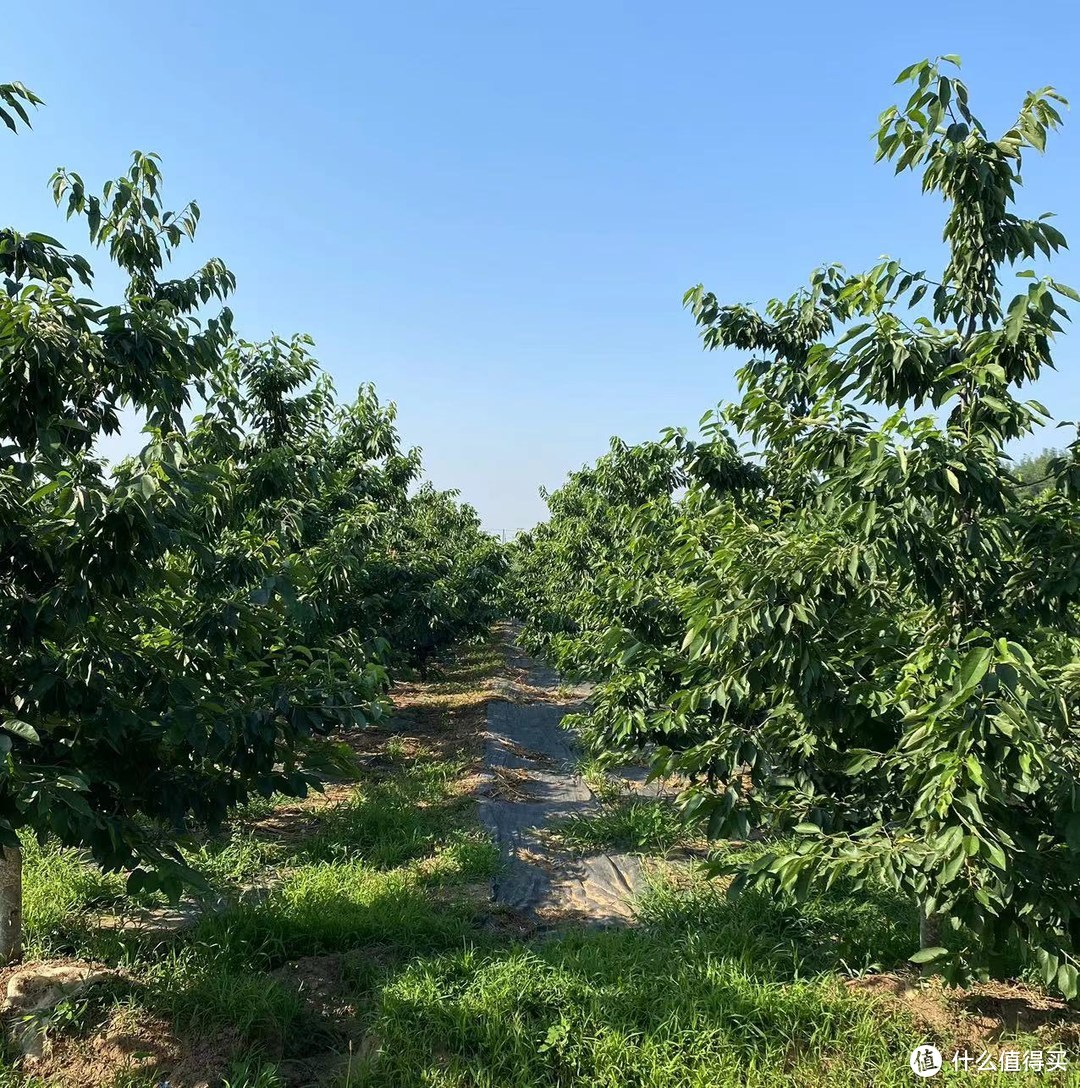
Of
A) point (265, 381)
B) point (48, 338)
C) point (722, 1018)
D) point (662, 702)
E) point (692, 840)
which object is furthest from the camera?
point (265, 381)

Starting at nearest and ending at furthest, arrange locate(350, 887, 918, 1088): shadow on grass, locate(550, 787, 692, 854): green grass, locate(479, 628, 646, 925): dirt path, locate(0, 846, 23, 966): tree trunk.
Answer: locate(350, 887, 918, 1088): shadow on grass, locate(0, 846, 23, 966): tree trunk, locate(479, 628, 646, 925): dirt path, locate(550, 787, 692, 854): green grass

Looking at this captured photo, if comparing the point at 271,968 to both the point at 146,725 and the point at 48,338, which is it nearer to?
the point at 146,725

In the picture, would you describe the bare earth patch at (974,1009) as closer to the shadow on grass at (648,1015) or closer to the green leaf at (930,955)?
the shadow on grass at (648,1015)

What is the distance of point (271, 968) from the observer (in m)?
4.64

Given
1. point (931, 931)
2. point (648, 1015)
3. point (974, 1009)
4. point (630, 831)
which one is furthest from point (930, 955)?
point (630, 831)

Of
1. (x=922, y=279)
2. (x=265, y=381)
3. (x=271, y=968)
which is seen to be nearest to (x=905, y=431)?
(x=922, y=279)

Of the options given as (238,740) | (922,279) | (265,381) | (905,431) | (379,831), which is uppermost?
(265,381)

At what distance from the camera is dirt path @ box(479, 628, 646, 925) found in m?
5.97

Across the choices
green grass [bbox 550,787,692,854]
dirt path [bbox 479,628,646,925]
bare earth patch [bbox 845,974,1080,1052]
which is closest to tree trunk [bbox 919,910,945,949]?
bare earth patch [bbox 845,974,1080,1052]

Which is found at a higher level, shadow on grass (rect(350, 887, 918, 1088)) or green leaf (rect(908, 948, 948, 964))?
green leaf (rect(908, 948, 948, 964))

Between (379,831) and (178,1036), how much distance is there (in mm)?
3541

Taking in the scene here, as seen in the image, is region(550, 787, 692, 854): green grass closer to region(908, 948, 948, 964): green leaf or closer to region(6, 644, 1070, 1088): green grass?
region(6, 644, 1070, 1088): green grass

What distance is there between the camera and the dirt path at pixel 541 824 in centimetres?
597

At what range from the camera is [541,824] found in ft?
26.2
